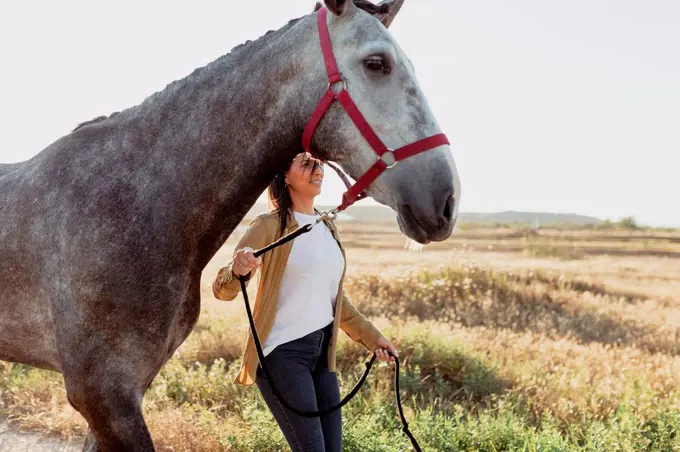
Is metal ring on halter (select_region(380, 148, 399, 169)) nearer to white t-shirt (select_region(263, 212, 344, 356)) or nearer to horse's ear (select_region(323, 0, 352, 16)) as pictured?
horse's ear (select_region(323, 0, 352, 16))

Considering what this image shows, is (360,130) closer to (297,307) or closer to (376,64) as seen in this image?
(376,64)

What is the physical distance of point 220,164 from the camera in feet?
8.52

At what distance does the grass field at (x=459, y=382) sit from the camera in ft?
15.5

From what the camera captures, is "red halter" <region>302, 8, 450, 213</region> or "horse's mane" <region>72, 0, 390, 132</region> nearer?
"red halter" <region>302, 8, 450, 213</region>

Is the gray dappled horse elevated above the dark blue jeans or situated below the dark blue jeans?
above

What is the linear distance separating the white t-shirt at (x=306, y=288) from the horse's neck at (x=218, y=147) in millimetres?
587

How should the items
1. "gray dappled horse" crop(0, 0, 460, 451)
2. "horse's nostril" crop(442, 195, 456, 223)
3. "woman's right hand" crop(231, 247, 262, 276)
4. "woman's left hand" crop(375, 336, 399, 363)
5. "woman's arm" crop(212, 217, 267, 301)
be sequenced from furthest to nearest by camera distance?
"woman's left hand" crop(375, 336, 399, 363)
"woman's arm" crop(212, 217, 267, 301)
"woman's right hand" crop(231, 247, 262, 276)
"gray dappled horse" crop(0, 0, 460, 451)
"horse's nostril" crop(442, 195, 456, 223)

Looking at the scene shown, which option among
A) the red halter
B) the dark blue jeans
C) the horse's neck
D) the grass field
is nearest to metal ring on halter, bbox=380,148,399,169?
the red halter

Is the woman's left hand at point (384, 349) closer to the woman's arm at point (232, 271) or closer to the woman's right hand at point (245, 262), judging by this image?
the woman's arm at point (232, 271)

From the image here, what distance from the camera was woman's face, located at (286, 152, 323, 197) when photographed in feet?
10.4

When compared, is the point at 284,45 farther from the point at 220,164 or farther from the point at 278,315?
the point at 278,315

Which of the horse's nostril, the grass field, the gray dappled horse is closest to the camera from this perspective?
the horse's nostril

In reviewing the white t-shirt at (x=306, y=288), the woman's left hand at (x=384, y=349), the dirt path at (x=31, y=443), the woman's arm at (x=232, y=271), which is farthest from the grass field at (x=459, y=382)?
the woman's arm at (x=232, y=271)

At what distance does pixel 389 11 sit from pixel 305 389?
5.59ft
